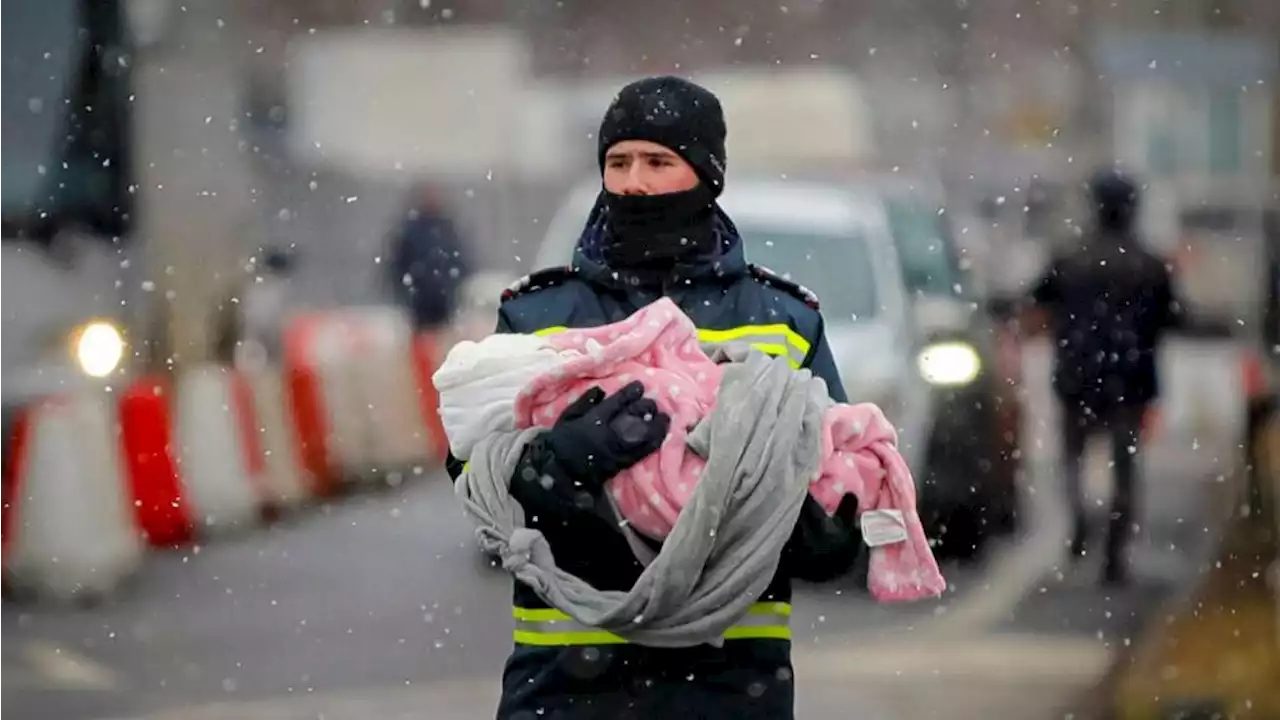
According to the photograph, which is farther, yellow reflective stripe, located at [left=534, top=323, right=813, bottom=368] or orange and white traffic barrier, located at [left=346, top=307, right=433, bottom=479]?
orange and white traffic barrier, located at [left=346, top=307, right=433, bottom=479]

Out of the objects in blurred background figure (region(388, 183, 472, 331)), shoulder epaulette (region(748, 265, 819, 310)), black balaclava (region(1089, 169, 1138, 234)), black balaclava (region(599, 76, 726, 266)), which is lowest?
blurred background figure (region(388, 183, 472, 331))

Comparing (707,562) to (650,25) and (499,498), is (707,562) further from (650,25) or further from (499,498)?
(650,25)

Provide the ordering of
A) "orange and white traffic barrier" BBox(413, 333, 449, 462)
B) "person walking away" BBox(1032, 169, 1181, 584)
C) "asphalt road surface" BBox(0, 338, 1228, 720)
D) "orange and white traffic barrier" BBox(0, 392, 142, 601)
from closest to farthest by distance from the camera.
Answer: "asphalt road surface" BBox(0, 338, 1228, 720), "orange and white traffic barrier" BBox(0, 392, 142, 601), "person walking away" BBox(1032, 169, 1181, 584), "orange and white traffic barrier" BBox(413, 333, 449, 462)

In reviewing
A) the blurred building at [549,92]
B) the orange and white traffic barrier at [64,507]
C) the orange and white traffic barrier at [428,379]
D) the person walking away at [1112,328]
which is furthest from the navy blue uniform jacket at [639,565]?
the orange and white traffic barrier at [428,379]

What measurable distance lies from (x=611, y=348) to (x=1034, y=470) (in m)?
10.3

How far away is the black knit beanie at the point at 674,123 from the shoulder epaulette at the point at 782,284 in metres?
0.15

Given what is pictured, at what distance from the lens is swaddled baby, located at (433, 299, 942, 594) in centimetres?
343

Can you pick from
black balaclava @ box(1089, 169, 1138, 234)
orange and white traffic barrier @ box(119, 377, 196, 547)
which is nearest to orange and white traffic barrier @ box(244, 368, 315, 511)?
orange and white traffic barrier @ box(119, 377, 196, 547)

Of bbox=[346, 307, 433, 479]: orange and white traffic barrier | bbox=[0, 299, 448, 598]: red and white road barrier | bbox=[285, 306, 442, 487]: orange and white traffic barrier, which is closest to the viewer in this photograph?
bbox=[0, 299, 448, 598]: red and white road barrier

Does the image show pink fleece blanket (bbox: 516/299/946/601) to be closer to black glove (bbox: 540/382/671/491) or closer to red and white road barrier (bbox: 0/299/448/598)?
black glove (bbox: 540/382/671/491)

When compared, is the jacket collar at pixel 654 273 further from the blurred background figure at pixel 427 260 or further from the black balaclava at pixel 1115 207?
the blurred background figure at pixel 427 260


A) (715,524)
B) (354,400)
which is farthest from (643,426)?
(354,400)

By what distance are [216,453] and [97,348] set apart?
0.77 meters

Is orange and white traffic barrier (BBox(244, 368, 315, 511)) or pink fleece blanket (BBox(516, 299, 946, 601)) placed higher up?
pink fleece blanket (BBox(516, 299, 946, 601))
